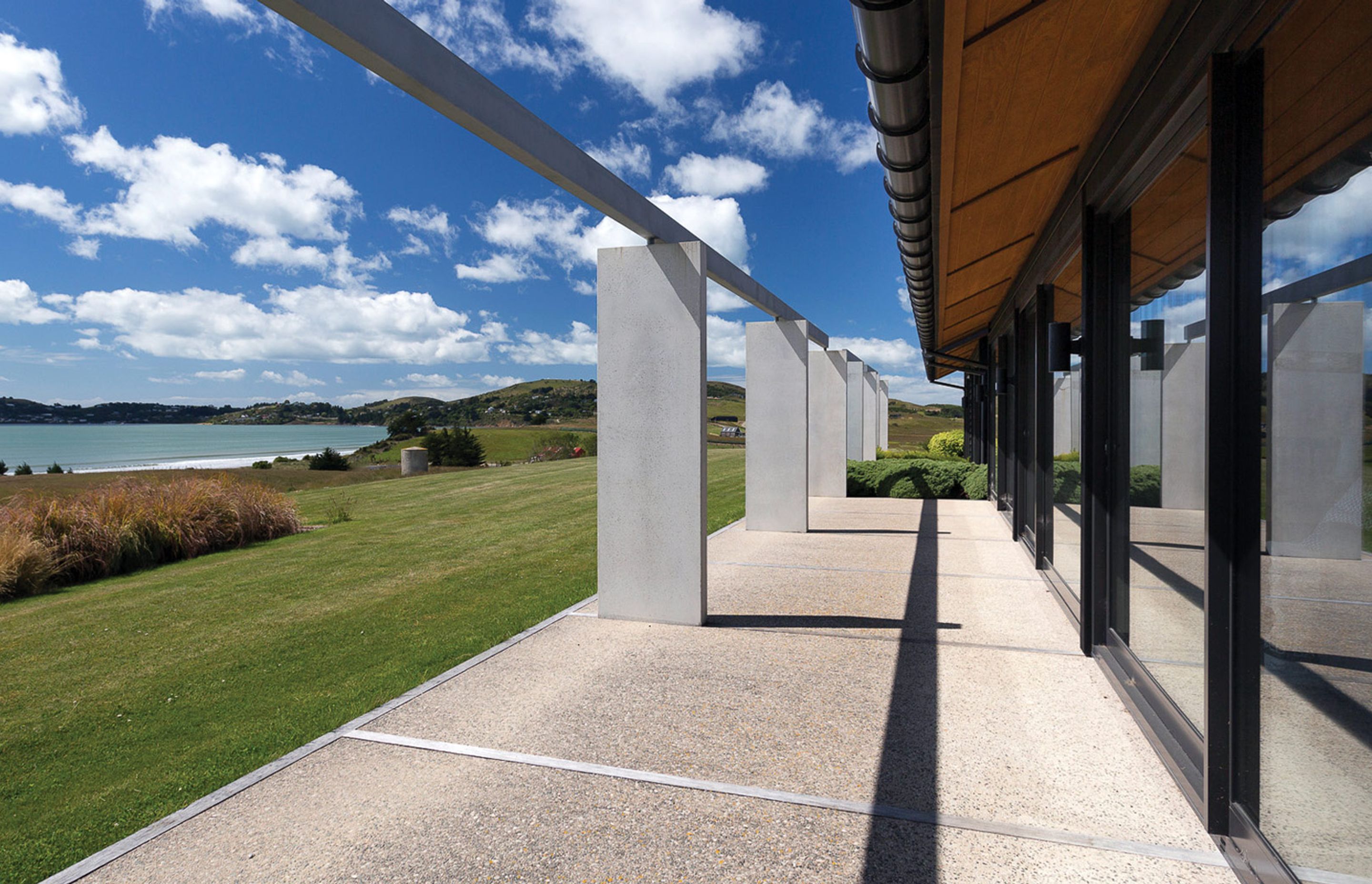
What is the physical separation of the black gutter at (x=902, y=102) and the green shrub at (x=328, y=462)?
2671cm

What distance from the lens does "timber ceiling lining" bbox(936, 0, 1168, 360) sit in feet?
9.70

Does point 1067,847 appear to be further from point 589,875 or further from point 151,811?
point 151,811

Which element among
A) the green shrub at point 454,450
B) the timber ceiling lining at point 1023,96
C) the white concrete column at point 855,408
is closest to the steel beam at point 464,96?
the timber ceiling lining at point 1023,96

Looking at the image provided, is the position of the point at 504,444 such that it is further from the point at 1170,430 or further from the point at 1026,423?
the point at 1170,430

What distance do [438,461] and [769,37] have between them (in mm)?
24746

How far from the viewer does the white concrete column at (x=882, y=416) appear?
A: 24.0 metres

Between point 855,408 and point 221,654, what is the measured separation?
15834mm

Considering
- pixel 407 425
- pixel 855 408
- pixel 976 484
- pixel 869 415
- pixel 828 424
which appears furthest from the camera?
pixel 407 425

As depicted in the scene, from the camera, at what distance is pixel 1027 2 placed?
9.35 ft

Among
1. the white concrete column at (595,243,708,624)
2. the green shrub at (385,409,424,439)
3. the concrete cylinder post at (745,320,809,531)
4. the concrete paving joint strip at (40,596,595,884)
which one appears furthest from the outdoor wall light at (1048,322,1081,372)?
the green shrub at (385,409,424,439)

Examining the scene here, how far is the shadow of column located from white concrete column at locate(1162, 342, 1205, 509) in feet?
5.45

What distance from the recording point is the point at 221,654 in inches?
210

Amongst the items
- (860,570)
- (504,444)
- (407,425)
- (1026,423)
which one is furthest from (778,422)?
(407,425)

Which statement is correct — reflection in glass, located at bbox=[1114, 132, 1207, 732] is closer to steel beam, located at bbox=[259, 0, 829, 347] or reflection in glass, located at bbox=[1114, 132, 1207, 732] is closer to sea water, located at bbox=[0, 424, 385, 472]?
steel beam, located at bbox=[259, 0, 829, 347]
